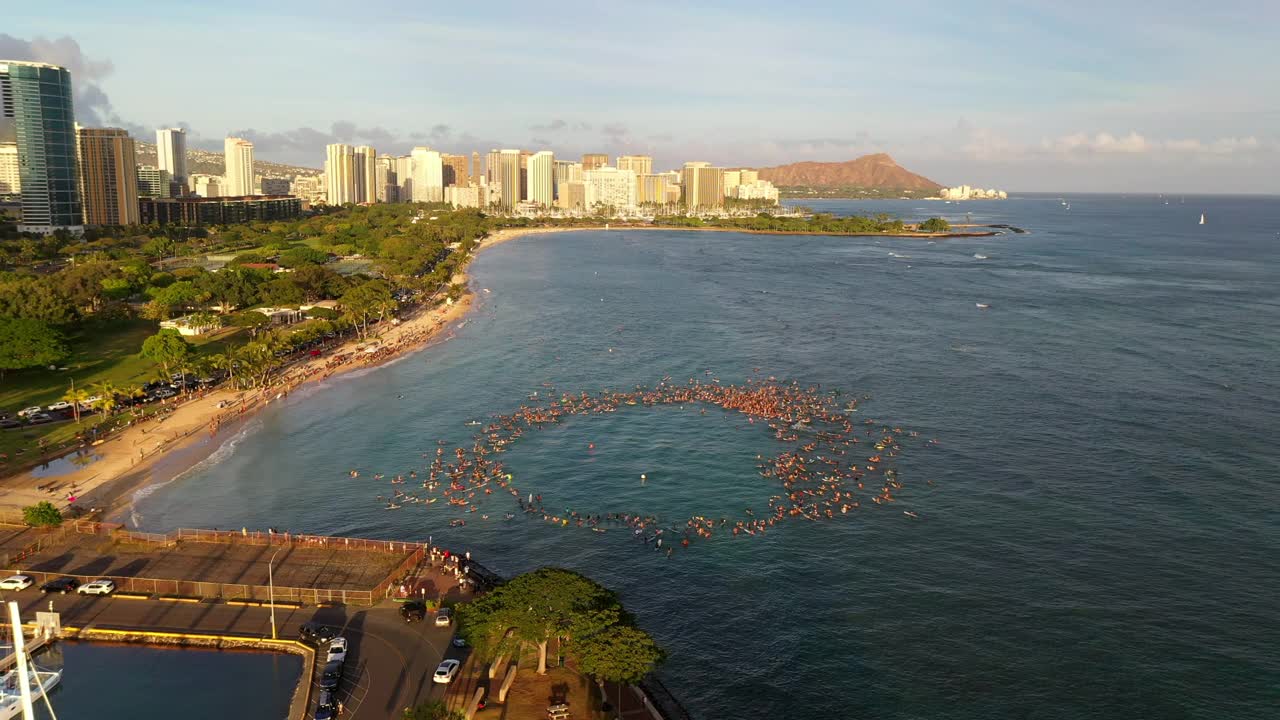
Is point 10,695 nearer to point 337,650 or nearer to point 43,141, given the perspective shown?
point 337,650

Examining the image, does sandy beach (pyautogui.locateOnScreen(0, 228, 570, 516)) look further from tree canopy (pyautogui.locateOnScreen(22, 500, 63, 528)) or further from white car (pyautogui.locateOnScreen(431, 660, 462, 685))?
white car (pyautogui.locateOnScreen(431, 660, 462, 685))

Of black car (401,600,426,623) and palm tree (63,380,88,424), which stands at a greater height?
palm tree (63,380,88,424)

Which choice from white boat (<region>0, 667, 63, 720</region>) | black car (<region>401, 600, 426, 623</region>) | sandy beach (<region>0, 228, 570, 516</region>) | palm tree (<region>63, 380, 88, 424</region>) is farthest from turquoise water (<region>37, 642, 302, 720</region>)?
palm tree (<region>63, 380, 88, 424</region>)

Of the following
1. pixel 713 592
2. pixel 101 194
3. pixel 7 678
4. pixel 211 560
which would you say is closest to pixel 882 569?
pixel 713 592

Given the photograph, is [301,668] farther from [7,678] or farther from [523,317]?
[523,317]

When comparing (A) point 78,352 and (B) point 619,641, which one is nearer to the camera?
(B) point 619,641

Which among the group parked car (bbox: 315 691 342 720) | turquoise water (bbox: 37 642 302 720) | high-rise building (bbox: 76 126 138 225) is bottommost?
turquoise water (bbox: 37 642 302 720)
